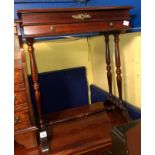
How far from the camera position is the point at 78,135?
4.09 feet

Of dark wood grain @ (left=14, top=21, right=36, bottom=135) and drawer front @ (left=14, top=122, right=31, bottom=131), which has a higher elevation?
dark wood grain @ (left=14, top=21, right=36, bottom=135)

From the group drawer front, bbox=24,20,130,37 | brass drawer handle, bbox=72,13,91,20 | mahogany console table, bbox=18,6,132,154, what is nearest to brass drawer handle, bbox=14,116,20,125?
mahogany console table, bbox=18,6,132,154

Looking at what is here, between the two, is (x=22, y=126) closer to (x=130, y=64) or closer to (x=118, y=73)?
(x=118, y=73)

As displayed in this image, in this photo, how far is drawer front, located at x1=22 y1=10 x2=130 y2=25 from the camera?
39.6 inches

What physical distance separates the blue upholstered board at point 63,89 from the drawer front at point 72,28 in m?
0.80

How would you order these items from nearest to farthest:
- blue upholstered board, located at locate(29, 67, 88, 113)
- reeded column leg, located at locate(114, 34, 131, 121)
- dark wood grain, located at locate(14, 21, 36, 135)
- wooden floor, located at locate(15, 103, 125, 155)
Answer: dark wood grain, located at locate(14, 21, 36, 135) → wooden floor, located at locate(15, 103, 125, 155) → reeded column leg, located at locate(114, 34, 131, 121) → blue upholstered board, located at locate(29, 67, 88, 113)

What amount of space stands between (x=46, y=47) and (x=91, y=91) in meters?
0.67

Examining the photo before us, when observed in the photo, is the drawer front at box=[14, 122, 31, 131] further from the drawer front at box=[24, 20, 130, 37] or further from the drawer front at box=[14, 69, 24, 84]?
the drawer front at box=[24, 20, 130, 37]

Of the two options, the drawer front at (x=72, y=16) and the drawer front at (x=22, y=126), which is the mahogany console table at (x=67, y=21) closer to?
the drawer front at (x=72, y=16)

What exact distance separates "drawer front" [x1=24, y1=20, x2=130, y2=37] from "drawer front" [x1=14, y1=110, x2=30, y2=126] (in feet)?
1.39

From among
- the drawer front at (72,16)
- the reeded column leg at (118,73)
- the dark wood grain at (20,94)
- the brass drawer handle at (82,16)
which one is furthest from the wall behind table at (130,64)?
the dark wood grain at (20,94)

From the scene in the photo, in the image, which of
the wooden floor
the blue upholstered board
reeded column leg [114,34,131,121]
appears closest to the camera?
the wooden floor
